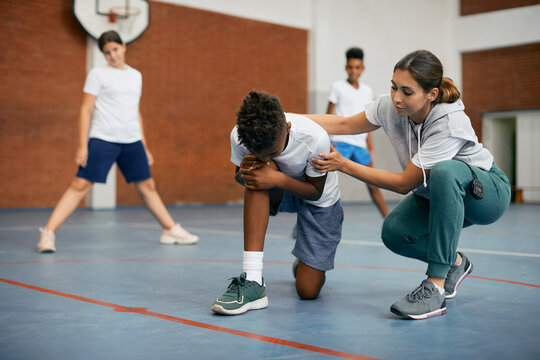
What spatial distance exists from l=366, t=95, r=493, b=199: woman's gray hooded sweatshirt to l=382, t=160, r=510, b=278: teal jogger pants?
0.07 meters

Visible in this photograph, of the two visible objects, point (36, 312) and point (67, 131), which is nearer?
point (36, 312)

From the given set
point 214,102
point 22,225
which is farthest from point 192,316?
point 214,102

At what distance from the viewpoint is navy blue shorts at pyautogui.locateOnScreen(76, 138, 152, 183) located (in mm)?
4230

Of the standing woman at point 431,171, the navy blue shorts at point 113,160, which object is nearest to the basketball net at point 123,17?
the navy blue shorts at point 113,160

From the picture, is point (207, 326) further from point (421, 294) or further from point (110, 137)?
point (110, 137)

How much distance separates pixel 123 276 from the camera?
308 cm

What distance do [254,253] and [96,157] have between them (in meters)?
2.25

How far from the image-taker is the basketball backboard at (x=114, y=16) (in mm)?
8656

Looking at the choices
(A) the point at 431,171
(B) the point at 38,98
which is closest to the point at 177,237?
(A) the point at 431,171

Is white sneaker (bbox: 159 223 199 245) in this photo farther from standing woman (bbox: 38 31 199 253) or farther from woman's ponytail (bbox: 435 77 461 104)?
woman's ponytail (bbox: 435 77 461 104)

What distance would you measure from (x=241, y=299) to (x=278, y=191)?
479 mm

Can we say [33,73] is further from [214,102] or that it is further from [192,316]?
[192,316]

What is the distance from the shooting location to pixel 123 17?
8.98 m

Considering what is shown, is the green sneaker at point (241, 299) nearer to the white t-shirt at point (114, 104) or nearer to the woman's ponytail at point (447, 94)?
→ the woman's ponytail at point (447, 94)
